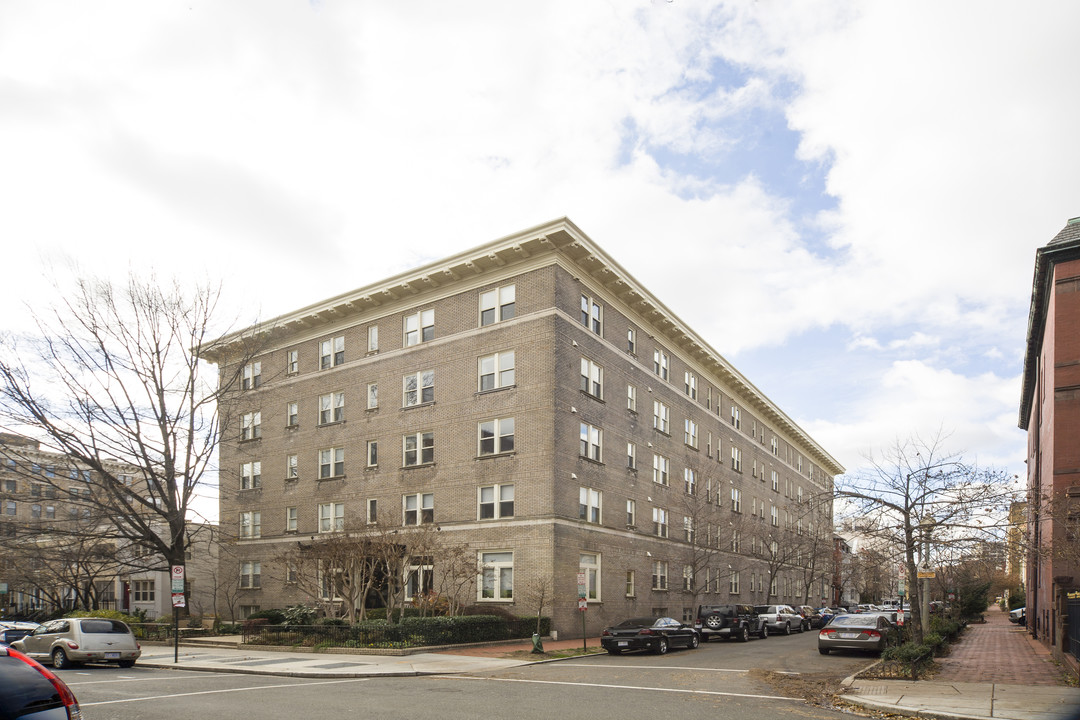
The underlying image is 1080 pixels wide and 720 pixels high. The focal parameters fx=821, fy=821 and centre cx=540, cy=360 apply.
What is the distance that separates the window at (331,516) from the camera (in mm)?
40062

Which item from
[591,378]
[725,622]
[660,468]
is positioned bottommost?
[725,622]

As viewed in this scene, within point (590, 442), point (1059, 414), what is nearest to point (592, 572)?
point (590, 442)

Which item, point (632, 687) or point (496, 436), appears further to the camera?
point (496, 436)

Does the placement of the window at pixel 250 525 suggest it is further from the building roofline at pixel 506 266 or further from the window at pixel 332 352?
the window at pixel 332 352

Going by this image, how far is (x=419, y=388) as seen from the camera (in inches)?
1484

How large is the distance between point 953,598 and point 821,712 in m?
42.1

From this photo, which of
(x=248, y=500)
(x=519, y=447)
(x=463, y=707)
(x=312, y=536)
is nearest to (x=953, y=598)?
(x=519, y=447)

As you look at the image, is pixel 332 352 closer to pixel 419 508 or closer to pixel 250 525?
pixel 419 508

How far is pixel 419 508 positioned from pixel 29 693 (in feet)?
97.7

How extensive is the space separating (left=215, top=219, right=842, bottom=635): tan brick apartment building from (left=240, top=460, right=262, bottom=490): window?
11cm

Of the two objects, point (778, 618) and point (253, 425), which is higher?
point (253, 425)

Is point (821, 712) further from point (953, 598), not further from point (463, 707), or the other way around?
point (953, 598)

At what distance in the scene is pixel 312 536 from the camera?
39.9 meters

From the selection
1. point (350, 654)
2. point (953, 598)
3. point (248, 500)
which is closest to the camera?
point (350, 654)
